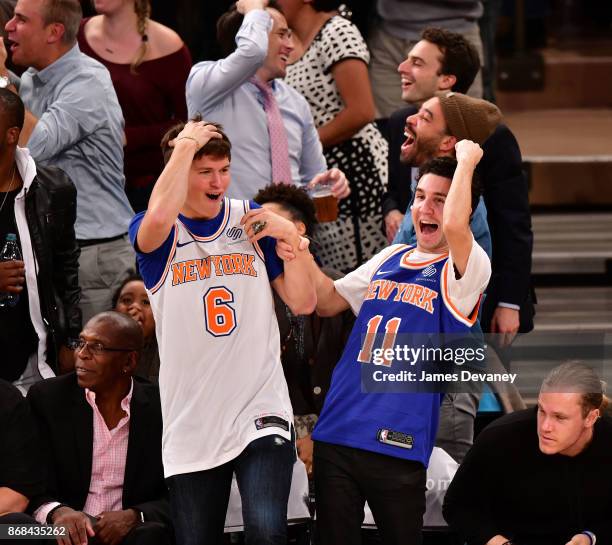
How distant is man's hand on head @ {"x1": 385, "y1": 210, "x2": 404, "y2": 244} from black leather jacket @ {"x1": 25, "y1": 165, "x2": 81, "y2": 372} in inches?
50.6

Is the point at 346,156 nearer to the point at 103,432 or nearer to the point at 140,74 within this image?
the point at 140,74

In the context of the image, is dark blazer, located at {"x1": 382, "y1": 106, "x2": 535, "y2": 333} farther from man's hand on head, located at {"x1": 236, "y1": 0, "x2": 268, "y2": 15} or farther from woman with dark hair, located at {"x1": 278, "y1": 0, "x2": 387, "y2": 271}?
man's hand on head, located at {"x1": 236, "y1": 0, "x2": 268, "y2": 15}

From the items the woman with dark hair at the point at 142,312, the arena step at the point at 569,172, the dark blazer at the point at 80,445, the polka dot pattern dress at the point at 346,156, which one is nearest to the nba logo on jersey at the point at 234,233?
the dark blazer at the point at 80,445

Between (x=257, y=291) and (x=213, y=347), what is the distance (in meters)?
0.22

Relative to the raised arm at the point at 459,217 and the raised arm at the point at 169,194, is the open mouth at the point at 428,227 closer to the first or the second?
the raised arm at the point at 459,217

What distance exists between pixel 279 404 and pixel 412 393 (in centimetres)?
42

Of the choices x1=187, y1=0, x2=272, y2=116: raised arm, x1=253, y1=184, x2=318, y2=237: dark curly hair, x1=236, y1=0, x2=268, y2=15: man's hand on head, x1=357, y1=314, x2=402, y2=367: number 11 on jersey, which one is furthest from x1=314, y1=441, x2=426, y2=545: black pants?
x1=236, y1=0, x2=268, y2=15: man's hand on head

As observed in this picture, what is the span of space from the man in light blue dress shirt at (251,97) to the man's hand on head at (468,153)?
50.4 inches

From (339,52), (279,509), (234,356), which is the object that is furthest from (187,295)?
(339,52)

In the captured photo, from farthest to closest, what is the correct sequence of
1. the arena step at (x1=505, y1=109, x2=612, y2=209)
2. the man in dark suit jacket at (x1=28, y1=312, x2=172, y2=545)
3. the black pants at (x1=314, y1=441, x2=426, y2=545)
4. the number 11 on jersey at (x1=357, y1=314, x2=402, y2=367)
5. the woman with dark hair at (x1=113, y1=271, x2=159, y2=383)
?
1. the arena step at (x1=505, y1=109, x2=612, y2=209)
2. the woman with dark hair at (x1=113, y1=271, x2=159, y2=383)
3. the man in dark suit jacket at (x1=28, y1=312, x2=172, y2=545)
4. the number 11 on jersey at (x1=357, y1=314, x2=402, y2=367)
5. the black pants at (x1=314, y1=441, x2=426, y2=545)

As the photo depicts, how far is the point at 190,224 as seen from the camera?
4.47 meters

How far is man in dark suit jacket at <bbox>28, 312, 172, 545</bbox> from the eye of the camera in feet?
16.3

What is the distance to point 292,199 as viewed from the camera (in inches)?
220

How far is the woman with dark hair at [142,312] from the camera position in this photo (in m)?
5.67
